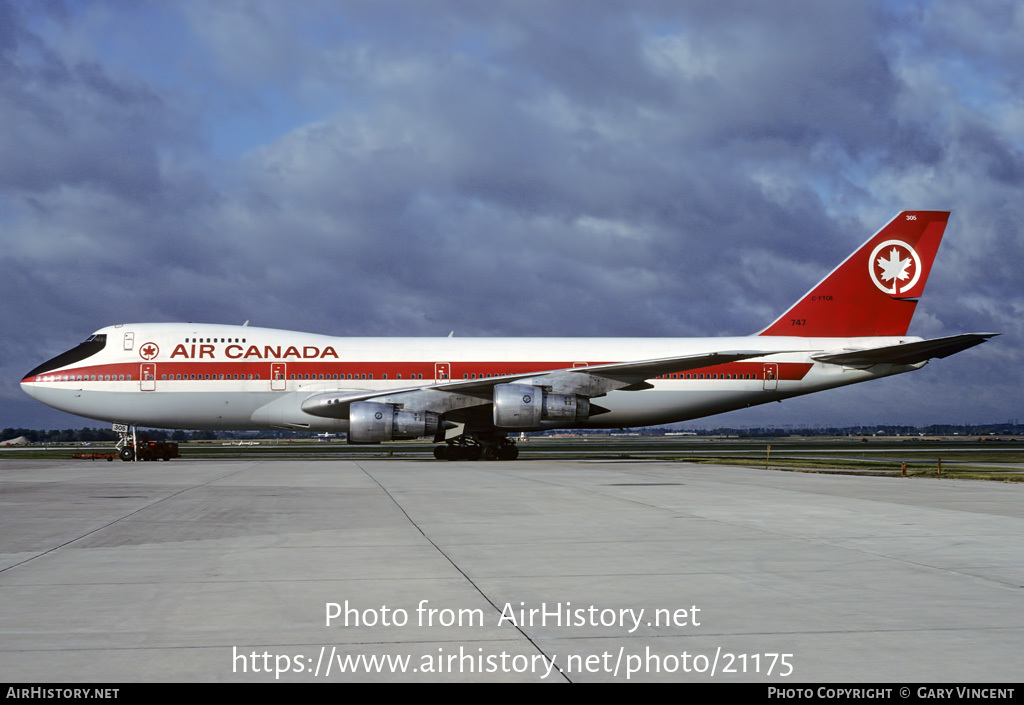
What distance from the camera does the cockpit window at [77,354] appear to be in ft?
104

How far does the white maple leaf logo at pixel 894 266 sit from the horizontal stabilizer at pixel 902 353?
3.54 meters

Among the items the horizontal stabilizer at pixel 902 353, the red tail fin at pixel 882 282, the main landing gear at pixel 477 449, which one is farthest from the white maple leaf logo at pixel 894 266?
the main landing gear at pixel 477 449

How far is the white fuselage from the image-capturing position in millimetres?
31078

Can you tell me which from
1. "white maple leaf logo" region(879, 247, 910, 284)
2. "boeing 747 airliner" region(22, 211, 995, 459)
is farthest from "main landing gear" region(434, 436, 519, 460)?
"white maple leaf logo" region(879, 247, 910, 284)

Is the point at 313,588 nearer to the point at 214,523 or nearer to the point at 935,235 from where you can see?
the point at 214,523

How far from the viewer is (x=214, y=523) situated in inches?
468

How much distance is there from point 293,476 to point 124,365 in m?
12.5

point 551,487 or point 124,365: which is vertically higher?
point 124,365

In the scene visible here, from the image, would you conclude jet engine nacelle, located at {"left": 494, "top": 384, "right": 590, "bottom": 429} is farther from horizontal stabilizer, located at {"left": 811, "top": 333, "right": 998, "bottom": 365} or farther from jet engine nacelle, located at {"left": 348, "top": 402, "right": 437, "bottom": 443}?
horizontal stabilizer, located at {"left": 811, "top": 333, "right": 998, "bottom": 365}

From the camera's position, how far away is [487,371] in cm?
3194

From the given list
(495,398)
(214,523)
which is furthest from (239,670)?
(495,398)

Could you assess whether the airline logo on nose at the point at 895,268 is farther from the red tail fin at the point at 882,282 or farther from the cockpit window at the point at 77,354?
the cockpit window at the point at 77,354

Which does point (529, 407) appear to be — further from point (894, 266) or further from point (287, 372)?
point (894, 266)

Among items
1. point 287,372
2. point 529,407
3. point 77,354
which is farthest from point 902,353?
point 77,354
